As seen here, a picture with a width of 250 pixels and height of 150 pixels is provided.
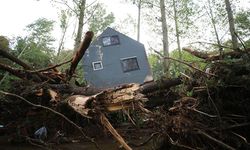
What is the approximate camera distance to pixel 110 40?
2153cm

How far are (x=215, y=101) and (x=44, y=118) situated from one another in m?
3.69

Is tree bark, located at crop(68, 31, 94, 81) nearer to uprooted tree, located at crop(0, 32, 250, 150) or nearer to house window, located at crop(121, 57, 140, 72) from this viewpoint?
uprooted tree, located at crop(0, 32, 250, 150)

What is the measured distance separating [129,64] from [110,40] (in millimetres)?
2236

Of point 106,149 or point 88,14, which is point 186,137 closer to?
point 106,149

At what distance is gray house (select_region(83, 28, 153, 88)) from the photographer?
20547mm

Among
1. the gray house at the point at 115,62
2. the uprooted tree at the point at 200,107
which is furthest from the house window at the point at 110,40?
the uprooted tree at the point at 200,107

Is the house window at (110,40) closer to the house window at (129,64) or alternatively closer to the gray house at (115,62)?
the gray house at (115,62)

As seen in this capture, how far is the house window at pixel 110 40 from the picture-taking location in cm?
2147

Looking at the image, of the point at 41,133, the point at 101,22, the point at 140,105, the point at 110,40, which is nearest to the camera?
the point at 140,105

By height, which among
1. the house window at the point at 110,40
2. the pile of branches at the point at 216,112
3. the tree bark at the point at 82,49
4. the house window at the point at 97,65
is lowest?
the pile of branches at the point at 216,112

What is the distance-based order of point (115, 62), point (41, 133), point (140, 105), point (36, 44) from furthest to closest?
1. point (115, 62)
2. point (36, 44)
3. point (41, 133)
4. point (140, 105)

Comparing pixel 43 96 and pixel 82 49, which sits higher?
pixel 82 49

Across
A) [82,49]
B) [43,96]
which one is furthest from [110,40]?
[82,49]

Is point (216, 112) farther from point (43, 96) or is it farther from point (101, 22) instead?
point (101, 22)
